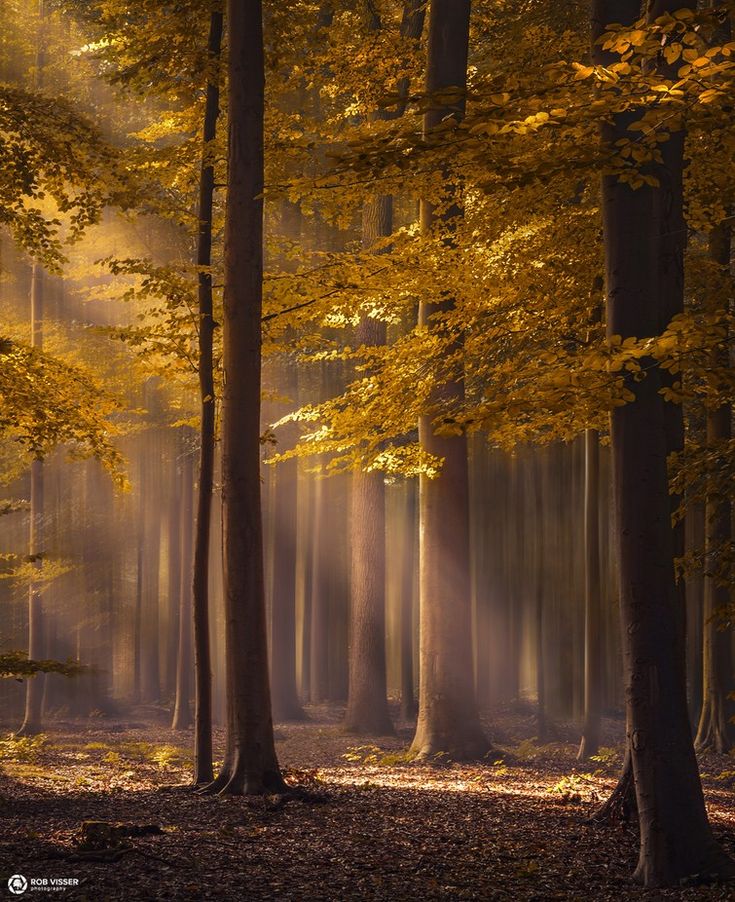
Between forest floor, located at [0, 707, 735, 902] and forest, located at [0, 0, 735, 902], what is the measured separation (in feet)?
0.17

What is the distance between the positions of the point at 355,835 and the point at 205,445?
502 cm

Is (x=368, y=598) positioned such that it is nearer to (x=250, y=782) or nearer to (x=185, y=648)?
(x=185, y=648)

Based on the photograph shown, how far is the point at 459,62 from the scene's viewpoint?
41.5 ft

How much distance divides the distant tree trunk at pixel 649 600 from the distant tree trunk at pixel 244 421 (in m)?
4.13

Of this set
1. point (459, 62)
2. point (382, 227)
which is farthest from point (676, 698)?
point (382, 227)

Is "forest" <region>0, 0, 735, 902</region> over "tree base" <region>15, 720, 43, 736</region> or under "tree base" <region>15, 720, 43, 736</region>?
over

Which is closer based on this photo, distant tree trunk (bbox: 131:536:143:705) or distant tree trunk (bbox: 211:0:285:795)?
distant tree trunk (bbox: 211:0:285:795)

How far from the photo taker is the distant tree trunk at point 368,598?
58.5ft

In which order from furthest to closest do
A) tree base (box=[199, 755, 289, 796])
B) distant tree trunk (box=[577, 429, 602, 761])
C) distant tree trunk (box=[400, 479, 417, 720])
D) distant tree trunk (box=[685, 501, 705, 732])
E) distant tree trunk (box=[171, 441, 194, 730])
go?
distant tree trunk (box=[400, 479, 417, 720]), distant tree trunk (box=[171, 441, 194, 730]), distant tree trunk (box=[685, 501, 705, 732]), distant tree trunk (box=[577, 429, 602, 761]), tree base (box=[199, 755, 289, 796])

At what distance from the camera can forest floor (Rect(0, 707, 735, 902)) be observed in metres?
6.09

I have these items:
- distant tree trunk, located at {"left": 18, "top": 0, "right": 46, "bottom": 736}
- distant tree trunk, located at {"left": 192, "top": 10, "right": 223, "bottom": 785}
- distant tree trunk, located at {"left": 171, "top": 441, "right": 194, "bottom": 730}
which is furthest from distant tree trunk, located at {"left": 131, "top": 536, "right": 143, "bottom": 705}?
distant tree trunk, located at {"left": 192, "top": 10, "right": 223, "bottom": 785}

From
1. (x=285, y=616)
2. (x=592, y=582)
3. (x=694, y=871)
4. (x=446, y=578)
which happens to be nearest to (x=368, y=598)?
(x=285, y=616)

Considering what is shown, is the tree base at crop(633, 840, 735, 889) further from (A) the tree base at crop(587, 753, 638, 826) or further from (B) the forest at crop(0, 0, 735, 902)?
(A) the tree base at crop(587, 753, 638, 826)

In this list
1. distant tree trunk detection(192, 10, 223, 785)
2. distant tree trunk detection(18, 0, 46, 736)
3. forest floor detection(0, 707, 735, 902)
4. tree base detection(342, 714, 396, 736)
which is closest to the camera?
forest floor detection(0, 707, 735, 902)
